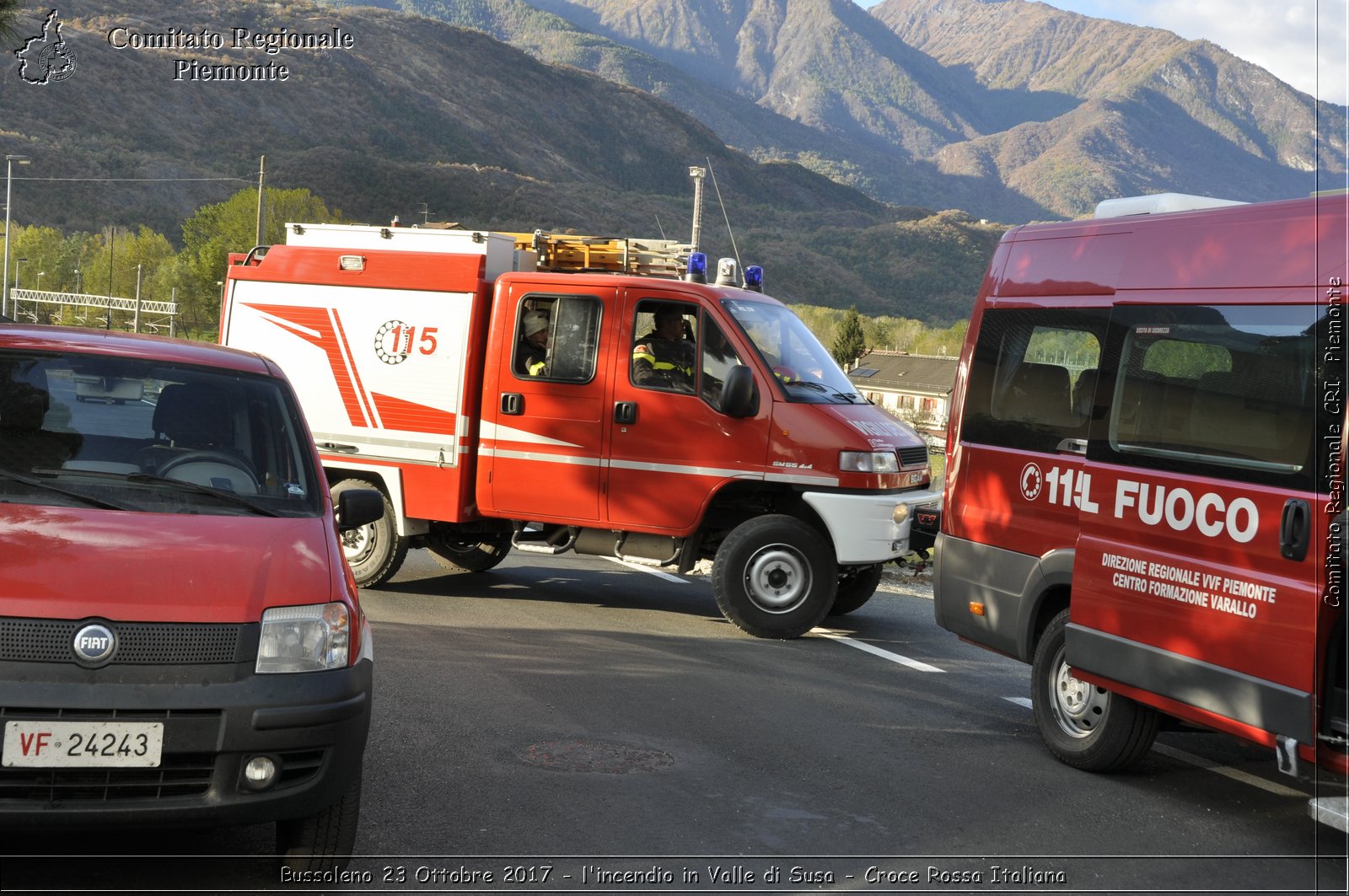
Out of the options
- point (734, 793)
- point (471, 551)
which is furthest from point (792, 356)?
point (734, 793)

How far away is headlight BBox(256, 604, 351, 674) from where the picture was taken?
415 cm

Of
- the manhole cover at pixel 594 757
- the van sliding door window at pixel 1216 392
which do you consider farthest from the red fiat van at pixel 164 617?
the van sliding door window at pixel 1216 392

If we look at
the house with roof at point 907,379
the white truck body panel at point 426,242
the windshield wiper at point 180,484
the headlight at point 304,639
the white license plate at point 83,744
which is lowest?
the white license plate at point 83,744

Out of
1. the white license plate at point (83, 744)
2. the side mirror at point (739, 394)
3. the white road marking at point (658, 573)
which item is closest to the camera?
the white license plate at point (83, 744)

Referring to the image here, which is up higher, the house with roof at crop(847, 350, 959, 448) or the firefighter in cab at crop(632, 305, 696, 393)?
the house with roof at crop(847, 350, 959, 448)

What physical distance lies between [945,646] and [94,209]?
106254mm

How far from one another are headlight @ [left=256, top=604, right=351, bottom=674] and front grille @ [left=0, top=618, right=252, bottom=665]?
0.09 m

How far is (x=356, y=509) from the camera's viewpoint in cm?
525

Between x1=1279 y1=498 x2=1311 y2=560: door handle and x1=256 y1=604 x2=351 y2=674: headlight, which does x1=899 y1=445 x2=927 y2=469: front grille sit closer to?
x1=1279 y1=498 x2=1311 y2=560: door handle

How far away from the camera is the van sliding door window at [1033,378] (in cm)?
661

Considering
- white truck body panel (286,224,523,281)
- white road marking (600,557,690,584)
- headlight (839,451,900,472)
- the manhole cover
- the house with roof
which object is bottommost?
the manhole cover

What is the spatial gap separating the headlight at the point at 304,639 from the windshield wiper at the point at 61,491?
767 mm

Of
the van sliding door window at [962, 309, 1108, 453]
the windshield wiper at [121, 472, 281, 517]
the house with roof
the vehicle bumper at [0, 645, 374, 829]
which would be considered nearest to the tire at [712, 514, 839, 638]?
the van sliding door window at [962, 309, 1108, 453]

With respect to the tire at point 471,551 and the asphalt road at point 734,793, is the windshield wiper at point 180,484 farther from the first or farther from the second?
the tire at point 471,551
